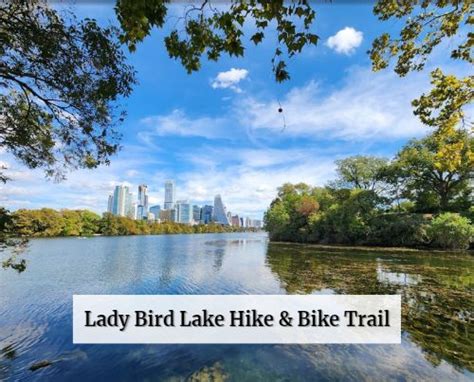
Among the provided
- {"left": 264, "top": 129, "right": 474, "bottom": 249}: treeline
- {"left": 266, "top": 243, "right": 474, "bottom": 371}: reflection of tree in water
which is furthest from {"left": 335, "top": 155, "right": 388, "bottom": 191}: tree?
{"left": 266, "top": 243, "right": 474, "bottom": 371}: reflection of tree in water

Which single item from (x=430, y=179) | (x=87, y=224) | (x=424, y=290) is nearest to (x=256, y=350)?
(x=424, y=290)

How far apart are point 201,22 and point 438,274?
1950 cm

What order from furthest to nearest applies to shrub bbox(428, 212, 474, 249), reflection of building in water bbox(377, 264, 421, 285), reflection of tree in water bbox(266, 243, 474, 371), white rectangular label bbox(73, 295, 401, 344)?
1. shrub bbox(428, 212, 474, 249)
2. reflection of building in water bbox(377, 264, 421, 285)
3. white rectangular label bbox(73, 295, 401, 344)
4. reflection of tree in water bbox(266, 243, 474, 371)

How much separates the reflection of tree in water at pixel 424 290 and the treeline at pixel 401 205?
48.2ft

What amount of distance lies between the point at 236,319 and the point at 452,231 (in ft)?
103

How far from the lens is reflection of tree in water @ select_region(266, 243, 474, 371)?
740 cm

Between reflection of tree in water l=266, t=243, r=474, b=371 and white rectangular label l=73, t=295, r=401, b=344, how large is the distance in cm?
71

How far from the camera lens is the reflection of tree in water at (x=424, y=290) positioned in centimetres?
740

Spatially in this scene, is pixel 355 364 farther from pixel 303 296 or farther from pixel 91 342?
pixel 91 342

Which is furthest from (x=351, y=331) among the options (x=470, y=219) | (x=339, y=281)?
(x=470, y=219)

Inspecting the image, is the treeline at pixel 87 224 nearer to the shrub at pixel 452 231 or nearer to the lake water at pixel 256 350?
the lake water at pixel 256 350

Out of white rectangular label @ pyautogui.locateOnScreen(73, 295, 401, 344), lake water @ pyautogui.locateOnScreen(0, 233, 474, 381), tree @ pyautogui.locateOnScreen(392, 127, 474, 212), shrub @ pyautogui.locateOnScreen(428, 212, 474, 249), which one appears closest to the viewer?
lake water @ pyautogui.locateOnScreen(0, 233, 474, 381)

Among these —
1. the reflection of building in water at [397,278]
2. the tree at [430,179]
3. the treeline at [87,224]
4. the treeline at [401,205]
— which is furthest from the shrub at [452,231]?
the treeline at [87,224]

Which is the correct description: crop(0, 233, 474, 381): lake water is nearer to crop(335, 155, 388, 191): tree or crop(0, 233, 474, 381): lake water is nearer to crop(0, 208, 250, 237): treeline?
crop(335, 155, 388, 191): tree
